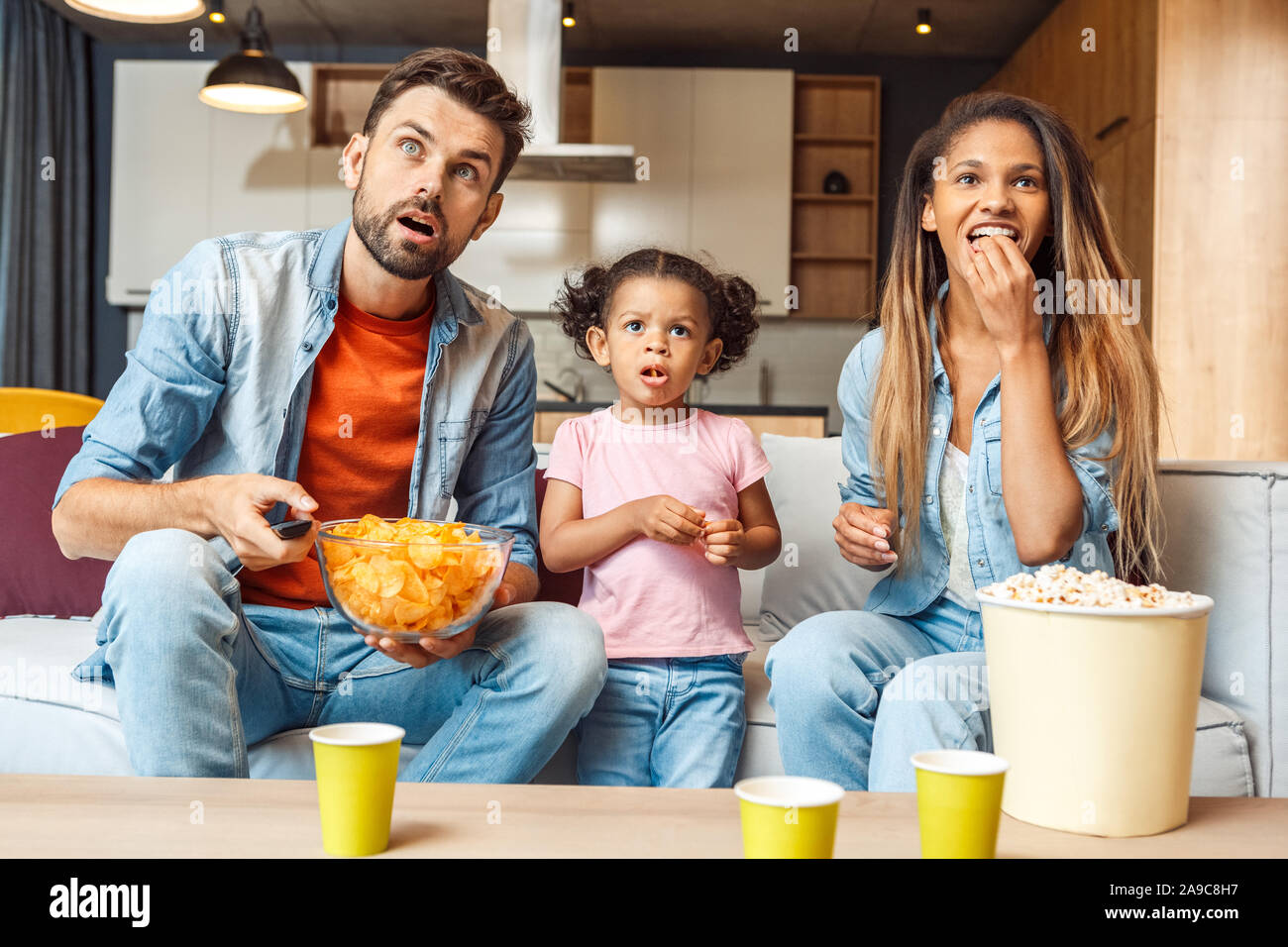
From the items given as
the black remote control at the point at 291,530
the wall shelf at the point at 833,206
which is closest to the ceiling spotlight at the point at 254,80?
the wall shelf at the point at 833,206

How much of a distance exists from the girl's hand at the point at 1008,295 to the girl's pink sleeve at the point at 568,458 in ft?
1.94

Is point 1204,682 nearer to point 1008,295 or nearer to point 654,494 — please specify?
point 1008,295

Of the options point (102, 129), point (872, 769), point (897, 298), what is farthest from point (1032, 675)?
point (102, 129)

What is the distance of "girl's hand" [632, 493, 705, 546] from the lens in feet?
4.43

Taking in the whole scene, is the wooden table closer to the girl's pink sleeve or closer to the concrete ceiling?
the girl's pink sleeve

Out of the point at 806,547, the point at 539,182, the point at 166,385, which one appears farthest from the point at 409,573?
the point at 539,182

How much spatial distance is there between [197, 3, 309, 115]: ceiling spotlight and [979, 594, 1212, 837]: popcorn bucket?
3.71 m

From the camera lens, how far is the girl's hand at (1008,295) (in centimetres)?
129

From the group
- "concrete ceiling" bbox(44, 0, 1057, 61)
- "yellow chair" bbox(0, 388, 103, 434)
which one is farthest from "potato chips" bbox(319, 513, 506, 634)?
"concrete ceiling" bbox(44, 0, 1057, 61)

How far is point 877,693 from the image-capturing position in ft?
4.20

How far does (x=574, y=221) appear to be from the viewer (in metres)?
5.15

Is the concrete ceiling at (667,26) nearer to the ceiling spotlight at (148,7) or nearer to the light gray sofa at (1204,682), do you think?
the ceiling spotlight at (148,7)

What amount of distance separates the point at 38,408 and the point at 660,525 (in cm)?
188

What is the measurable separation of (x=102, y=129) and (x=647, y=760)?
5361mm
